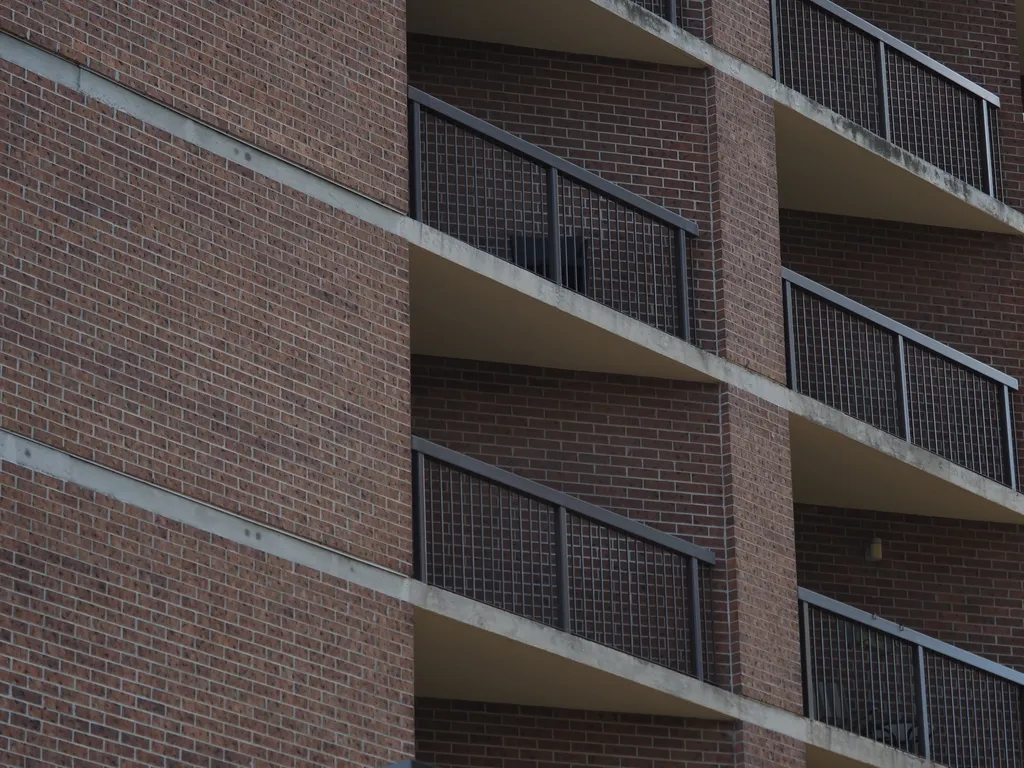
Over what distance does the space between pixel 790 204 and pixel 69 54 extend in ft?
35.7

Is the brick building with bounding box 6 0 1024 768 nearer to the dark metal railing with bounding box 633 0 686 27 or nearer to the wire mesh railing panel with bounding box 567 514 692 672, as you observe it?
the wire mesh railing panel with bounding box 567 514 692 672

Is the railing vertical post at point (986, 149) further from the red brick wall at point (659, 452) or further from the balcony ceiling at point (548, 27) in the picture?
the red brick wall at point (659, 452)

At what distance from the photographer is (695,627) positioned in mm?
21953

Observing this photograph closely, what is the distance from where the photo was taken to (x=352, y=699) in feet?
60.9

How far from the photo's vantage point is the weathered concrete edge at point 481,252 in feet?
59.2

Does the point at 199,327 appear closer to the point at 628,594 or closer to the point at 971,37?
the point at 628,594

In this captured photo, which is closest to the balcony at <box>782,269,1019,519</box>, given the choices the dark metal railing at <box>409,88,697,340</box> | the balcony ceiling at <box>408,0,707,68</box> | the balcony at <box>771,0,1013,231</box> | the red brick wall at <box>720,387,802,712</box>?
the red brick wall at <box>720,387,802,712</box>

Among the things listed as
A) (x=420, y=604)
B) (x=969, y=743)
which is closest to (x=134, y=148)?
(x=420, y=604)

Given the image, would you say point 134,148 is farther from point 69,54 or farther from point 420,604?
point 420,604

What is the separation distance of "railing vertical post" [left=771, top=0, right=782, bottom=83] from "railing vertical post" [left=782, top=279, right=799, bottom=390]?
2144 mm

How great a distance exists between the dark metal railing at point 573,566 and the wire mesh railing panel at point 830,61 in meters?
6.12

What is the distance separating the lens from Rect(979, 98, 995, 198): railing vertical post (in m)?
27.5

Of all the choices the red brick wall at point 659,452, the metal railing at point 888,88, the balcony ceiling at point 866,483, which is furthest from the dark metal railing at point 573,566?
the metal railing at point 888,88

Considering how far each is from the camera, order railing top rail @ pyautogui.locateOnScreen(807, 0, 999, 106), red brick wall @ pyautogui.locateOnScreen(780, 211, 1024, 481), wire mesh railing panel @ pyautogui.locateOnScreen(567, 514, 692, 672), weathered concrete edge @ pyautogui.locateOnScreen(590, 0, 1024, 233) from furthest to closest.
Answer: red brick wall @ pyautogui.locateOnScreen(780, 211, 1024, 481)
railing top rail @ pyautogui.locateOnScreen(807, 0, 999, 106)
weathered concrete edge @ pyautogui.locateOnScreen(590, 0, 1024, 233)
wire mesh railing panel @ pyautogui.locateOnScreen(567, 514, 692, 672)
